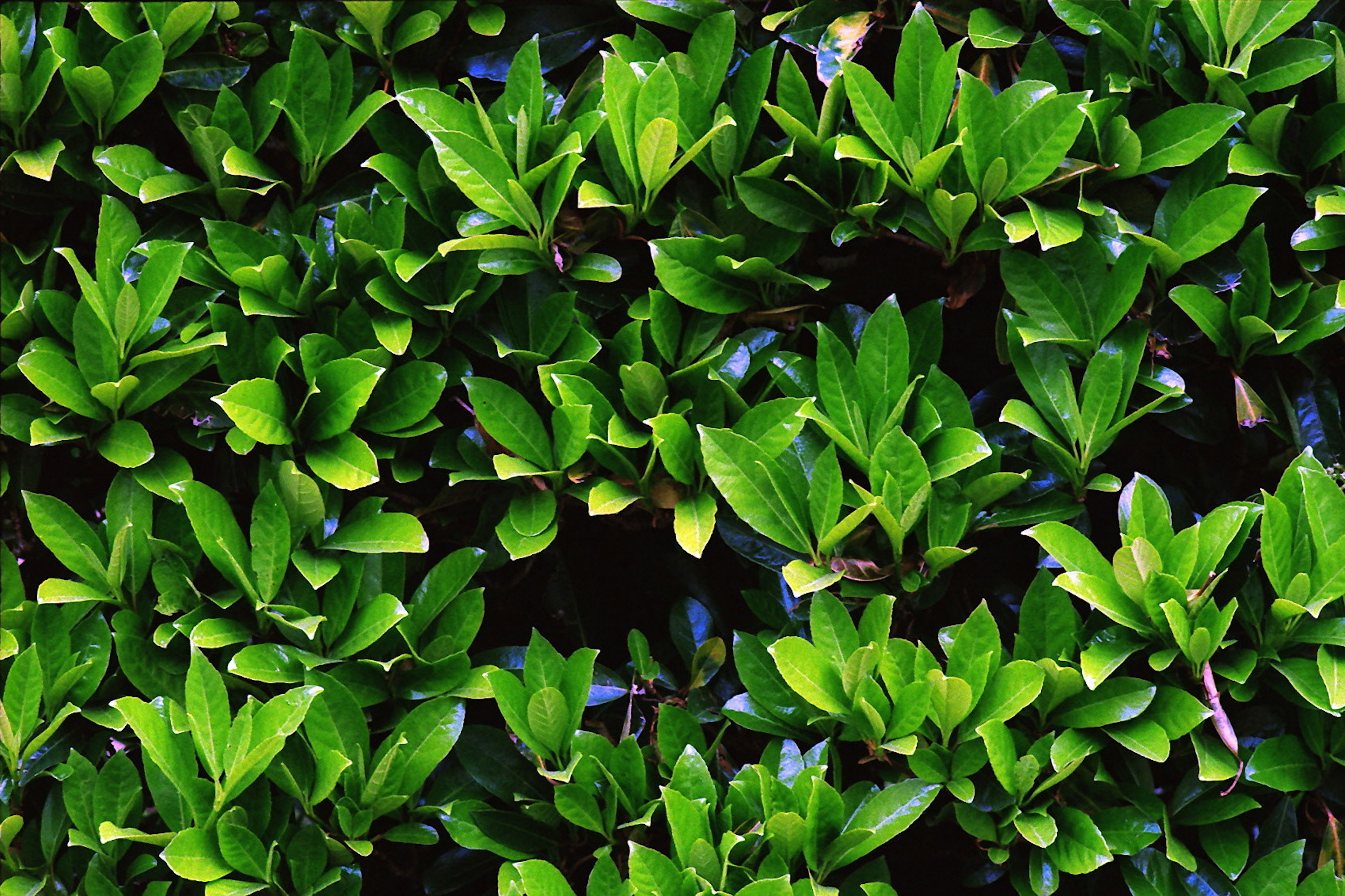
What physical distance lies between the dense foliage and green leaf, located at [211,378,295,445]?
0.04ft

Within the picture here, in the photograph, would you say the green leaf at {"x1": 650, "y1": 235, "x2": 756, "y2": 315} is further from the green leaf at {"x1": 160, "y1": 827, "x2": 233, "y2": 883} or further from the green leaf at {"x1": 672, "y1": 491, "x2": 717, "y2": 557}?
the green leaf at {"x1": 160, "y1": 827, "x2": 233, "y2": 883}

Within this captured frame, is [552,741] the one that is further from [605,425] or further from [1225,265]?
[1225,265]

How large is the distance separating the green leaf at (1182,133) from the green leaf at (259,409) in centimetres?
136

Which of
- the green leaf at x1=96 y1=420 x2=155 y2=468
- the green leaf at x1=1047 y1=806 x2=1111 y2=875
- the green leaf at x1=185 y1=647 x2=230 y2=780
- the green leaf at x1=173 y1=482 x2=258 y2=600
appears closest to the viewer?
the green leaf at x1=1047 y1=806 x2=1111 y2=875

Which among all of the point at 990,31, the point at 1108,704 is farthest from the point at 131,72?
the point at 1108,704

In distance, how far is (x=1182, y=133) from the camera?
1769 mm

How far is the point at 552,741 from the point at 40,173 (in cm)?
126

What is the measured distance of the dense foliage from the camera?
1581 millimetres

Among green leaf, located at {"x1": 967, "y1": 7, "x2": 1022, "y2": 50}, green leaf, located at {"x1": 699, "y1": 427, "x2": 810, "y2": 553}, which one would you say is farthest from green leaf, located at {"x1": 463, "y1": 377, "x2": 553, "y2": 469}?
green leaf, located at {"x1": 967, "y1": 7, "x2": 1022, "y2": 50}

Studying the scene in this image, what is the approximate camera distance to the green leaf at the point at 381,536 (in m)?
1.74

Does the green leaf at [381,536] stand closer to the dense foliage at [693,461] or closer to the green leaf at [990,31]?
the dense foliage at [693,461]

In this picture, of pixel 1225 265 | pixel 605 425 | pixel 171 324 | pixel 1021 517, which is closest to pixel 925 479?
pixel 1021 517

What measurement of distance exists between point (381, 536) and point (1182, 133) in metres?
1.36

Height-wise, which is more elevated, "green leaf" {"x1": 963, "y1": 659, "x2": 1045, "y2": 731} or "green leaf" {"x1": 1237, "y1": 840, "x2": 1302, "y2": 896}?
"green leaf" {"x1": 963, "y1": 659, "x2": 1045, "y2": 731}
